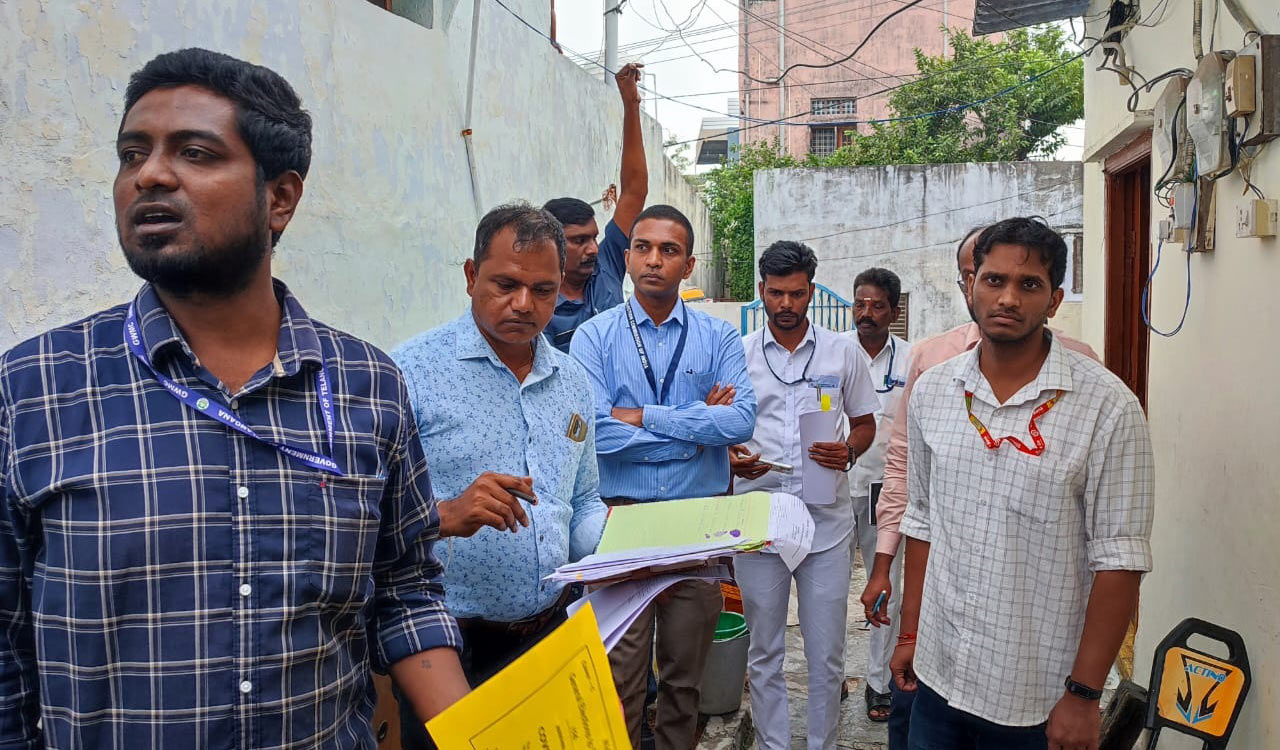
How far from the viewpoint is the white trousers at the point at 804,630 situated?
4.00 meters

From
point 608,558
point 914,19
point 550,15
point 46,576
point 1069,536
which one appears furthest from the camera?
point 914,19

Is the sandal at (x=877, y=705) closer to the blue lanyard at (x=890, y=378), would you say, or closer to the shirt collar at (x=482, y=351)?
the blue lanyard at (x=890, y=378)

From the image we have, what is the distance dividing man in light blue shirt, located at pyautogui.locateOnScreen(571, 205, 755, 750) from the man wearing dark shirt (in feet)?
1.32

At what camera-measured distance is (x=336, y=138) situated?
4.79 metres

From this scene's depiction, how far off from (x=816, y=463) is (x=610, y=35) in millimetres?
7434

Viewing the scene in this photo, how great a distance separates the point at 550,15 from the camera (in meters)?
8.46

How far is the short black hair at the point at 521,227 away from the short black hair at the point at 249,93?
104 centimetres

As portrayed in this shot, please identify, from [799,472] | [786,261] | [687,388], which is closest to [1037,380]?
[687,388]

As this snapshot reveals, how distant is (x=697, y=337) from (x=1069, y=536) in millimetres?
1750

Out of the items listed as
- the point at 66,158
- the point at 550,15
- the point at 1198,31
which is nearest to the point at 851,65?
the point at 550,15

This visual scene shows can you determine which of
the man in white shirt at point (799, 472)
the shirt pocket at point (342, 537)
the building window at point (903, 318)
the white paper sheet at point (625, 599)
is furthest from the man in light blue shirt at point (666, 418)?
the building window at point (903, 318)

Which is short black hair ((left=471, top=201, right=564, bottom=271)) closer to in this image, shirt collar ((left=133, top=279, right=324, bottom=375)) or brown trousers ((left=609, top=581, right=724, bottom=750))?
shirt collar ((left=133, top=279, right=324, bottom=375))

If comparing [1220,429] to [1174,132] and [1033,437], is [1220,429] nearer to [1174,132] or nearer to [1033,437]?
[1174,132]

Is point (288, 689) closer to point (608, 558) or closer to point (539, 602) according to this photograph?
point (608, 558)
